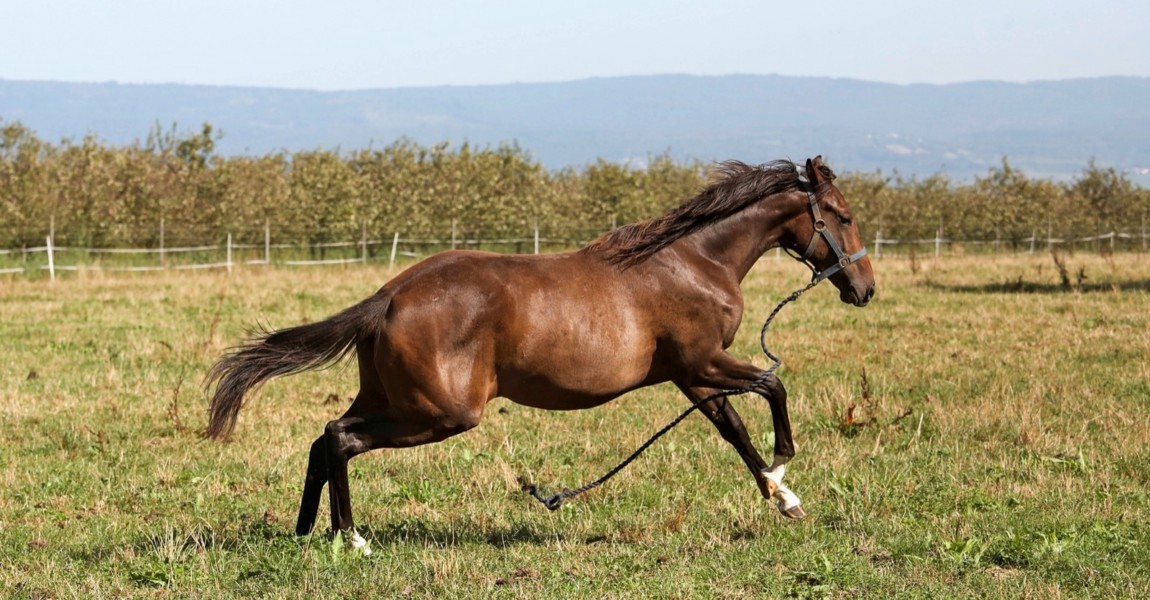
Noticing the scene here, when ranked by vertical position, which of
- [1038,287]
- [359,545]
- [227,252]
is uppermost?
[1038,287]

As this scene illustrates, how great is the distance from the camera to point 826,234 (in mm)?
7566

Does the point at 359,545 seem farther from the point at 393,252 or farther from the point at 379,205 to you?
the point at 379,205

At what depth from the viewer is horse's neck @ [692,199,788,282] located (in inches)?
293

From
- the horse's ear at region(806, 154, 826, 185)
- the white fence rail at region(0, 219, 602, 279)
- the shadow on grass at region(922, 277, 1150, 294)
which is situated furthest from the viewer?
the white fence rail at region(0, 219, 602, 279)

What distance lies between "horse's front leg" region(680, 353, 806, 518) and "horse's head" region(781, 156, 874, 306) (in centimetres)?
84

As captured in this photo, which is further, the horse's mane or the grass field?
the horse's mane

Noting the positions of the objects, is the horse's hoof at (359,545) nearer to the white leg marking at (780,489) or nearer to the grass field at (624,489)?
the grass field at (624,489)

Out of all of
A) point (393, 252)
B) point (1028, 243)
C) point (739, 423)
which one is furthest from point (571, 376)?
point (1028, 243)

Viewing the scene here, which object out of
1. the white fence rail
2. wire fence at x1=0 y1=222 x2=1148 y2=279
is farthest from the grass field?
wire fence at x1=0 y1=222 x2=1148 y2=279

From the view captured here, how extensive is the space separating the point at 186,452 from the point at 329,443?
10.3ft

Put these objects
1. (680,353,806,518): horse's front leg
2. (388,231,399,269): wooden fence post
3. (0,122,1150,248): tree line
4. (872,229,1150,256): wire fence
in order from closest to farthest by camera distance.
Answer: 1. (680,353,806,518): horse's front leg
2. (388,231,399,269): wooden fence post
3. (0,122,1150,248): tree line
4. (872,229,1150,256): wire fence

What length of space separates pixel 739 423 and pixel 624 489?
1.13 metres

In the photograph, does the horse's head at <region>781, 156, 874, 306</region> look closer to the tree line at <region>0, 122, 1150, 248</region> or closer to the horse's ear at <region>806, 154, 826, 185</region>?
the horse's ear at <region>806, 154, 826, 185</region>

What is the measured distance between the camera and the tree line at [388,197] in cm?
3675
